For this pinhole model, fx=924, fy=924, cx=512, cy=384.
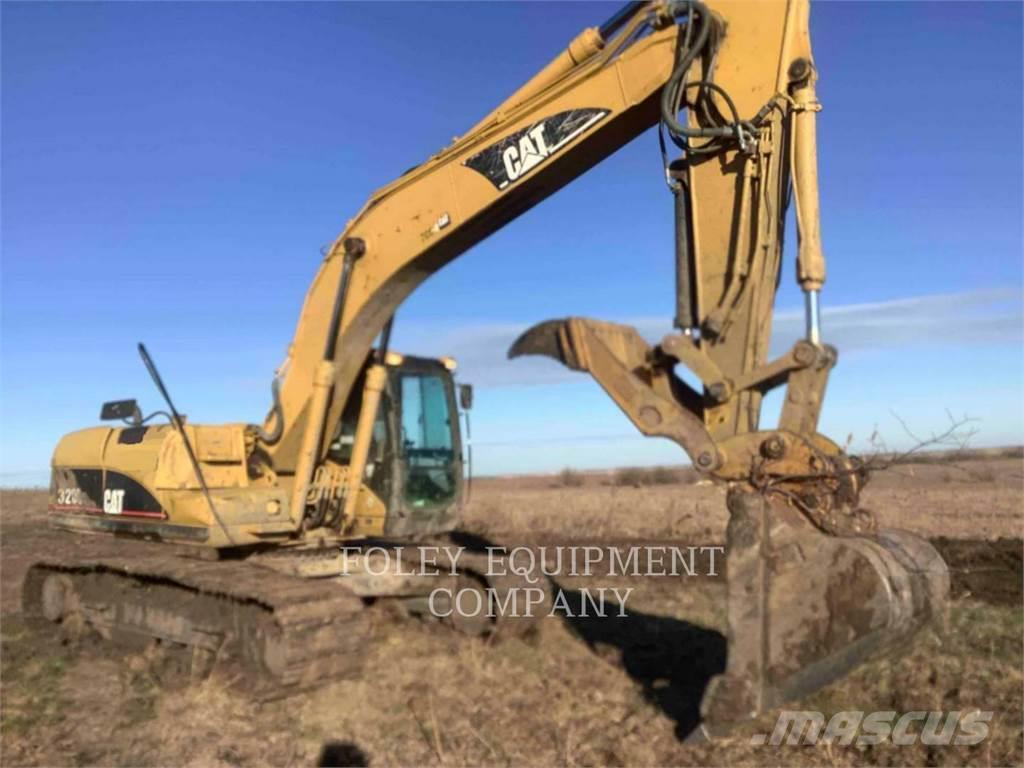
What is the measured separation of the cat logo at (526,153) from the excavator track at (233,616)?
3371mm

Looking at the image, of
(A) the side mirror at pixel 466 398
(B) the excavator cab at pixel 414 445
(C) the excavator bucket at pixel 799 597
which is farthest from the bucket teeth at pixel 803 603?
(A) the side mirror at pixel 466 398

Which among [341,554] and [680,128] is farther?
[341,554]

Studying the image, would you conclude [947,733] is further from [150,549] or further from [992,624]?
[150,549]

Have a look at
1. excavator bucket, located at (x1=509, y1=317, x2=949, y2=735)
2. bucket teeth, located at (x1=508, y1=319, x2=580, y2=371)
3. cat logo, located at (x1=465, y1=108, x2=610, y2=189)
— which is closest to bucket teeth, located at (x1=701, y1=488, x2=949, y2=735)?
excavator bucket, located at (x1=509, y1=317, x2=949, y2=735)

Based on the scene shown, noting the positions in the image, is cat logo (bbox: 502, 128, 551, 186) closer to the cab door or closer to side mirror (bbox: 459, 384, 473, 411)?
the cab door

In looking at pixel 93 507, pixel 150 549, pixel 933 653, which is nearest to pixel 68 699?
pixel 150 549

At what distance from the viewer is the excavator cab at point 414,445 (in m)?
8.56

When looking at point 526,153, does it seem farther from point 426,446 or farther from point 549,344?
point 426,446

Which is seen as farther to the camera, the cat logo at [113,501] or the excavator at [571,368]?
the cat logo at [113,501]

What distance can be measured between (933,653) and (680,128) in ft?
13.5

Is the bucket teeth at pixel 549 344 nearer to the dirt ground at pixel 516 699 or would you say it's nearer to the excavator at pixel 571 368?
the excavator at pixel 571 368

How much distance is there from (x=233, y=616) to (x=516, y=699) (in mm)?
2366

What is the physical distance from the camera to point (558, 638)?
7684 mm

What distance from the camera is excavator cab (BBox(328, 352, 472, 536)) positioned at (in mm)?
8562
